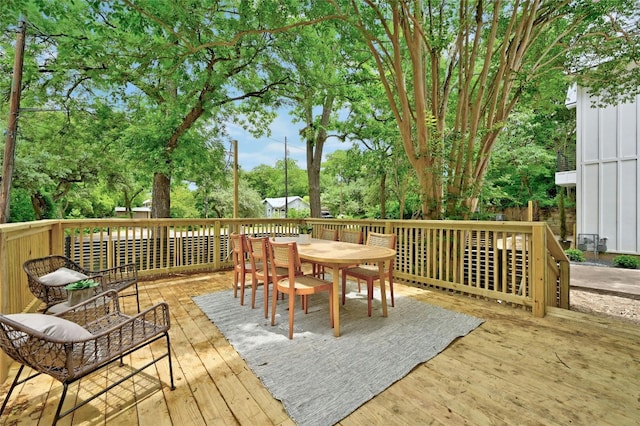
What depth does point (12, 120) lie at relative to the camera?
5.52 meters

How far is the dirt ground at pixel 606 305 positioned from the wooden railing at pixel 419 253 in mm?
1141

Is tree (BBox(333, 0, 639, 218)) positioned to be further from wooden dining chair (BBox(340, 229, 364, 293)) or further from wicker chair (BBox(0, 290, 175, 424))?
wicker chair (BBox(0, 290, 175, 424))

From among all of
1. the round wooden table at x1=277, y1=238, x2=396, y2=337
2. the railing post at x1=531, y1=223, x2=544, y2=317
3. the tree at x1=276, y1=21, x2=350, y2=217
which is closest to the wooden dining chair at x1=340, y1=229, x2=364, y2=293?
the round wooden table at x1=277, y1=238, x2=396, y2=337

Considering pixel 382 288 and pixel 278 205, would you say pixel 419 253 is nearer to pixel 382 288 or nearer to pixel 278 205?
pixel 382 288

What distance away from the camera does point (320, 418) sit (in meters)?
1.54

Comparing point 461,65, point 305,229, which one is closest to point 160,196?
point 305,229

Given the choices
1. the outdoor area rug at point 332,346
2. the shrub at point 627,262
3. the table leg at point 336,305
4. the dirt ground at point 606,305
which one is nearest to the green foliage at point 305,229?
the outdoor area rug at point 332,346

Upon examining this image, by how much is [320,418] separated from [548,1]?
6.18m

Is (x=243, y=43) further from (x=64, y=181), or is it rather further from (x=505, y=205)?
(x=505, y=205)

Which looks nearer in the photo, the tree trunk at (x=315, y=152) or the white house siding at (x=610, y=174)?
the white house siding at (x=610, y=174)

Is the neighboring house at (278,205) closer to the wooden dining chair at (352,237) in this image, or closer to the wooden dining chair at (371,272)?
the wooden dining chair at (352,237)

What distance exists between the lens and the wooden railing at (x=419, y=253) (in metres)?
2.79

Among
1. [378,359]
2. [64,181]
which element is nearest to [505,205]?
[378,359]

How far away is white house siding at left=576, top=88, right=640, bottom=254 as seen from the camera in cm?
804
